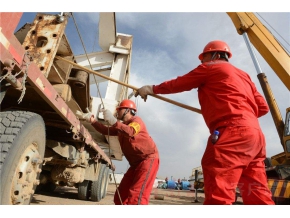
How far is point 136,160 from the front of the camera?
11.6 feet

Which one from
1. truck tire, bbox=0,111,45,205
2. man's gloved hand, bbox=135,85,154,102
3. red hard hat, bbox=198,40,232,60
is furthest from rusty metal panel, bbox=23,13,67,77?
red hard hat, bbox=198,40,232,60

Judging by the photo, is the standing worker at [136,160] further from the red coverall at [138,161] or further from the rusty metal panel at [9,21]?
the rusty metal panel at [9,21]

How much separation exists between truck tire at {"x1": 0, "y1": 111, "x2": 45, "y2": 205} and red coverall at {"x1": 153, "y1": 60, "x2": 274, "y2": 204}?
54.2 inches

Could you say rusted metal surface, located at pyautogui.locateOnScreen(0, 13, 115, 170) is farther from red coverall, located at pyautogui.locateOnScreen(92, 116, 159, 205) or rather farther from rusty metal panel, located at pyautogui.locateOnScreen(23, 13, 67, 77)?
red coverall, located at pyautogui.locateOnScreen(92, 116, 159, 205)

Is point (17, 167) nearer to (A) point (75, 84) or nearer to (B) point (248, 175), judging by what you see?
(A) point (75, 84)

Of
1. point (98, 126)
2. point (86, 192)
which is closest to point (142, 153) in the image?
point (98, 126)

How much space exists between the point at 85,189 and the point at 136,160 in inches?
127

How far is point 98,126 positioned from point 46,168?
1.67 meters

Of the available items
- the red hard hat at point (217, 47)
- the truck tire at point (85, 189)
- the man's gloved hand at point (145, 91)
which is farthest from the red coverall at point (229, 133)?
the truck tire at point (85, 189)

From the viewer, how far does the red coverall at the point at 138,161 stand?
3129 millimetres

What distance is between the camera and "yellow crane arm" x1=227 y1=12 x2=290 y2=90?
7203mm

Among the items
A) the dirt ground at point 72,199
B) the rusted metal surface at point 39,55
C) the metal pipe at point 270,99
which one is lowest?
the dirt ground at point 72,199

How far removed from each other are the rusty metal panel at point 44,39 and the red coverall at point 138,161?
3.45ft

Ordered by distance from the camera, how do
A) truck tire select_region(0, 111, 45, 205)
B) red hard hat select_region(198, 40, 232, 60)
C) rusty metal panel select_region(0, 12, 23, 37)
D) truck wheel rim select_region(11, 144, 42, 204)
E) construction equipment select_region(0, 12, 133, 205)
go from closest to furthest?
rusty metal panel select_region(0, 12, 23, 37)
construction equipment select_region(0, 12, 133, 205)
truck tire select_region(0, 111, 45, 205)
truck wheel rim select_region(11, 144, 42, 204)
red hard hat select_region(198, 40, 232, 60)
